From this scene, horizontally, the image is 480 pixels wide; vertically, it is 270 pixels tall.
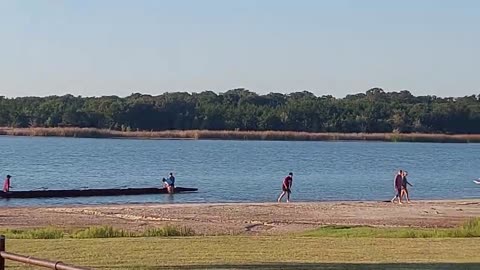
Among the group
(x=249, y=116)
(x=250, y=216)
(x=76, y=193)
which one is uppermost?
(x=249, y=116)

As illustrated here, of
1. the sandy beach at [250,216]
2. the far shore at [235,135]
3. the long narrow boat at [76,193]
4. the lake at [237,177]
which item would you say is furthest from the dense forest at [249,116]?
the sandy beach at [250,216]

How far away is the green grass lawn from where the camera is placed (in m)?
12.6

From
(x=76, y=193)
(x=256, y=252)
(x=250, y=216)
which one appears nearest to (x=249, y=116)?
(x=76, y=193)

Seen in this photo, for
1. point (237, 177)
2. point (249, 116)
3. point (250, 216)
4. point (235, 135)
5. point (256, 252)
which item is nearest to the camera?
point (256, 252)

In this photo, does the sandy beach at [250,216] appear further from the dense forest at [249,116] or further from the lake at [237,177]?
the dense forest at [249,116]

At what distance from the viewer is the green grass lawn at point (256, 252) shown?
497 inches

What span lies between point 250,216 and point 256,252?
14.1 m

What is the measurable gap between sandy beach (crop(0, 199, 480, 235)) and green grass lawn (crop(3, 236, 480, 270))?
20.7ft

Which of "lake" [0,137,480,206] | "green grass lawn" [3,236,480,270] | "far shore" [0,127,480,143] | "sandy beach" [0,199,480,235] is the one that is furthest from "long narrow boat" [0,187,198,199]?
"far shore" [0,127,480,143]

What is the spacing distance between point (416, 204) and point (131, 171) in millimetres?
33790

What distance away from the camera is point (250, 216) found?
28172mm

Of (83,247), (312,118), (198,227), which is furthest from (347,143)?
(83,247)

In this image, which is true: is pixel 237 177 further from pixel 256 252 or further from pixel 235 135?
pixel 235 135

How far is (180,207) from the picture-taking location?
32.5 metres
